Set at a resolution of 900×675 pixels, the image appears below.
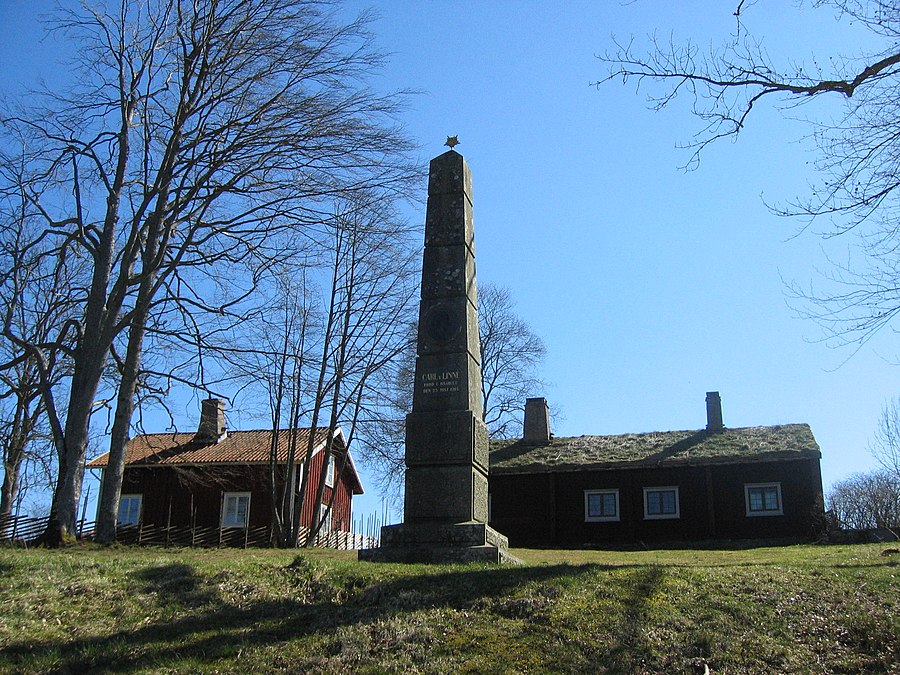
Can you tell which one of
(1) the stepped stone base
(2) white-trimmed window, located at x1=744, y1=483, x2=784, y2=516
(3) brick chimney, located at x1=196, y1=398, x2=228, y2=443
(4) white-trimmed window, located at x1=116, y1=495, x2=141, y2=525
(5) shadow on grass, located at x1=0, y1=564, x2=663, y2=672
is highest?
(3) brick chimney, located at x1=196, y1=398, x2=228, y2=443

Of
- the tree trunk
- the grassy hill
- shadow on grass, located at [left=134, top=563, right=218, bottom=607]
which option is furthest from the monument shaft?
the tree trunk

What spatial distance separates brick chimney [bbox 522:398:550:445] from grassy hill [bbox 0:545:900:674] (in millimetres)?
21348

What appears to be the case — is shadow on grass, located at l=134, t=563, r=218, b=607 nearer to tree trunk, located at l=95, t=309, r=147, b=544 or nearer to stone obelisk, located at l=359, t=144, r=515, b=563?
stone obelisk, located at l=359, t=144, r=515, b=563

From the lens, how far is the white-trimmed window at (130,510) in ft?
109

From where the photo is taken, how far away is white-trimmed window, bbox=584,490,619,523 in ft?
102

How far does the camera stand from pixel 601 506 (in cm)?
3123

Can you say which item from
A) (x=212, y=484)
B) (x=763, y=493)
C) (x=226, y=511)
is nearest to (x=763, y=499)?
(x=763, y=493)

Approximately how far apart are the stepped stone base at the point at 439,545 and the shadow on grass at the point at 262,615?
125 cm

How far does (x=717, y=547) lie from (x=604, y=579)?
1942 centimetres

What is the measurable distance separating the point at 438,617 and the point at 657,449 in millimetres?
22445

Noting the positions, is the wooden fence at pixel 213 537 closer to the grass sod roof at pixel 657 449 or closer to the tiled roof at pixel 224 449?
the tiled roof at pixel 224 449

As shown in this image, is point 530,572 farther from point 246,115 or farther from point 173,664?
point 246,115

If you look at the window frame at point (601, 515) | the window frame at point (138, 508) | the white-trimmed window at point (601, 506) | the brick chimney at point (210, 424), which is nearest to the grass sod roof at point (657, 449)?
the window frame at point (601, 515)

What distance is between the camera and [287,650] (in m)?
Result: 9.23
